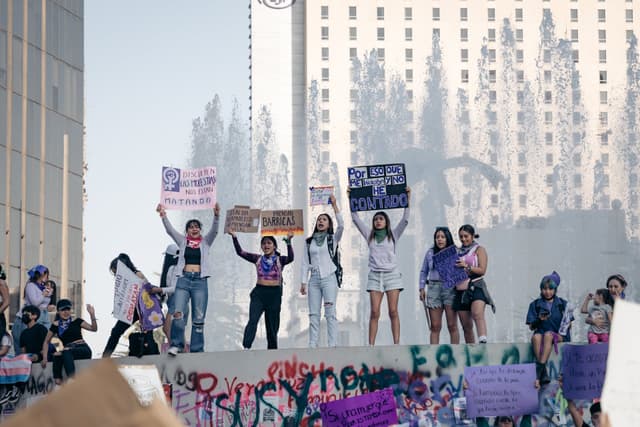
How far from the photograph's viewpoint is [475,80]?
341 ft

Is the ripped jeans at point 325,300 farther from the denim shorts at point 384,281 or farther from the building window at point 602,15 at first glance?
the building window at point 602,15

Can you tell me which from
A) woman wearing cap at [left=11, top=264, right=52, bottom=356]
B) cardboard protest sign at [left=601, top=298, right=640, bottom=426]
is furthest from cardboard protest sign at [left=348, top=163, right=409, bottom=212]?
cardboard protest sign at [left=601, top=298, right=640, bottom=426]

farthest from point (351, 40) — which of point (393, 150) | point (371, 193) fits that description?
point (371, 193)

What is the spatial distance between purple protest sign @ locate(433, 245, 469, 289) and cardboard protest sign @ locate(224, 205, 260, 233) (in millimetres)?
2847

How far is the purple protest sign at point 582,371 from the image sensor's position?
12273 millimetres

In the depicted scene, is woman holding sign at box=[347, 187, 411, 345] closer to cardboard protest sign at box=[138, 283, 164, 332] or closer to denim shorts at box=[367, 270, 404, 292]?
denim shorts at box=[367, 270, 404, 292]

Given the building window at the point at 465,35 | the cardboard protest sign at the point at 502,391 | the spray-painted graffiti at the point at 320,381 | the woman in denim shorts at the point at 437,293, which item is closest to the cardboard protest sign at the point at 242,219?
the spray-painted graffiti at the point at 320,381

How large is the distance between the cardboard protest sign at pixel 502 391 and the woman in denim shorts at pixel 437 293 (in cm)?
67

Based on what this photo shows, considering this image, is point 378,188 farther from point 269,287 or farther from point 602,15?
point 602,15

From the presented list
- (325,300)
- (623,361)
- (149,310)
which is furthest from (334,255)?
(623,361)

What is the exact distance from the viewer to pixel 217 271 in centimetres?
5228

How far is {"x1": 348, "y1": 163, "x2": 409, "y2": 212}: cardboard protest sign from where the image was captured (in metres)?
14.5

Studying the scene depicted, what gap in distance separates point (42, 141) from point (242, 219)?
24.0m

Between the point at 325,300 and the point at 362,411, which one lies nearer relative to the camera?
the point at 362,411
